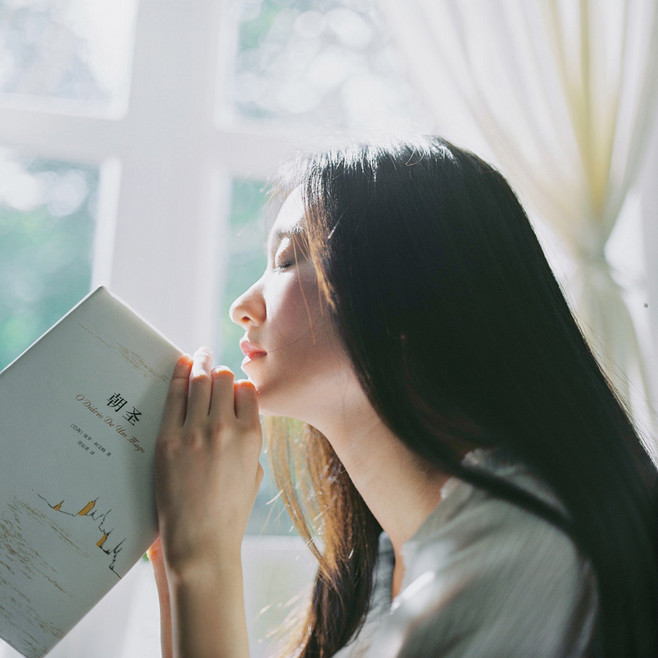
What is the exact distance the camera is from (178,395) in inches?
29.9

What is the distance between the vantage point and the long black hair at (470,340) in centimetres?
70

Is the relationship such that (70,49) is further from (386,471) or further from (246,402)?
(386,471)

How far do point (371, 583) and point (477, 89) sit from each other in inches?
39.0

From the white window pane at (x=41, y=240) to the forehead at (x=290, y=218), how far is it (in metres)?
0.73

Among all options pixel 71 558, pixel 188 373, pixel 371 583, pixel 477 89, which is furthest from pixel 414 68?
pixel 71 558

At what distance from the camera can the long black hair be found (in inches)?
27.5

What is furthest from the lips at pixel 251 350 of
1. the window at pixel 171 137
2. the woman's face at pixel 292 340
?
the window at pixel 171 137

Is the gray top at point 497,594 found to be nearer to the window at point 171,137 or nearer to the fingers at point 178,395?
the fingers at point 178,395

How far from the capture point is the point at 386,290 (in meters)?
0.76

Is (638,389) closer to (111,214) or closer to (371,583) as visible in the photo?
(371,583)

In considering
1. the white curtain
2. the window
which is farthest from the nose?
the white curtain

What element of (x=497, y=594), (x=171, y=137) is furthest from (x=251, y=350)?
(x=171, y=137)

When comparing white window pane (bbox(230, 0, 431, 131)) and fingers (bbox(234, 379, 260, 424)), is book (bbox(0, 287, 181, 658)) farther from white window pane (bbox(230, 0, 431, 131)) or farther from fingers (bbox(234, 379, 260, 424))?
white window pane (bbox(230, 0, 431, 131))

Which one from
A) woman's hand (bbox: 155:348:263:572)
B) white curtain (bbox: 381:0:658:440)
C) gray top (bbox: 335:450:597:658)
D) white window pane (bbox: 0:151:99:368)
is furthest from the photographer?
white window pane (bbox: 0:151:99:368)
